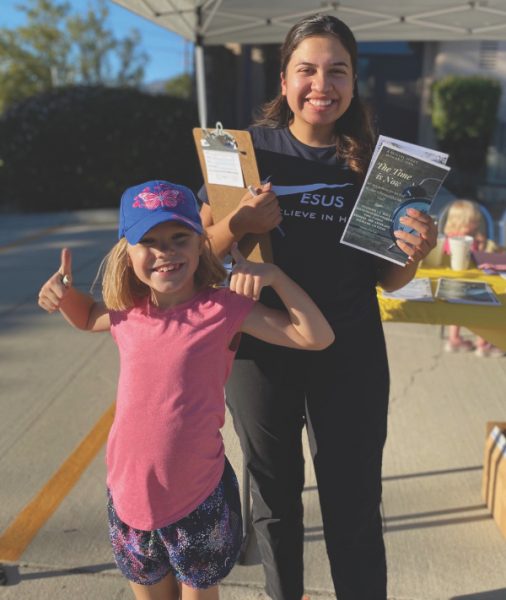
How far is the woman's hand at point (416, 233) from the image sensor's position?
158 cm

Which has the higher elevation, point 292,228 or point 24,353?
point 292,228

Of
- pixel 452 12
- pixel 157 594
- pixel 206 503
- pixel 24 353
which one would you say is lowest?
pixel 24 353

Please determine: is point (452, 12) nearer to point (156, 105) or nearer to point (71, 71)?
point (156, 105)

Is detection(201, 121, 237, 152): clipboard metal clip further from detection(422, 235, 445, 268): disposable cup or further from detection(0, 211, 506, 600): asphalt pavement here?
detection(422, 235, 445, 268): disposable cup

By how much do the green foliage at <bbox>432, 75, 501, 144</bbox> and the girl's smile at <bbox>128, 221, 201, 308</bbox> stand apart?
12666mm

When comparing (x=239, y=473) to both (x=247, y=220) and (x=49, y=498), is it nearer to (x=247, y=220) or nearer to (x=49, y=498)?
(x=49, y=498)

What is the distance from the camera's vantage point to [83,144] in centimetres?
1127

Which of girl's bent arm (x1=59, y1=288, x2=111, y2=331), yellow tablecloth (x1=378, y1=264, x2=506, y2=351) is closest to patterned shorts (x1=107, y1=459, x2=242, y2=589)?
girl's bent arm (x1=59, y1=288, x2=111, y2=331)

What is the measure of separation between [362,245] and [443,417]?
220cm

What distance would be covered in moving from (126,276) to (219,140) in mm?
451

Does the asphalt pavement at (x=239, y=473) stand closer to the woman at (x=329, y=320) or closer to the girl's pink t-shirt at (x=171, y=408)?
the woman at (x=329, y=320)

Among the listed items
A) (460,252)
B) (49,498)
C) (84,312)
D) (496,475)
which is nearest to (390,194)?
(84,312)

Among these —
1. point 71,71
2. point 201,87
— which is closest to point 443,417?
point 201,87

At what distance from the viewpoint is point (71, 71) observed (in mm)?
21312
